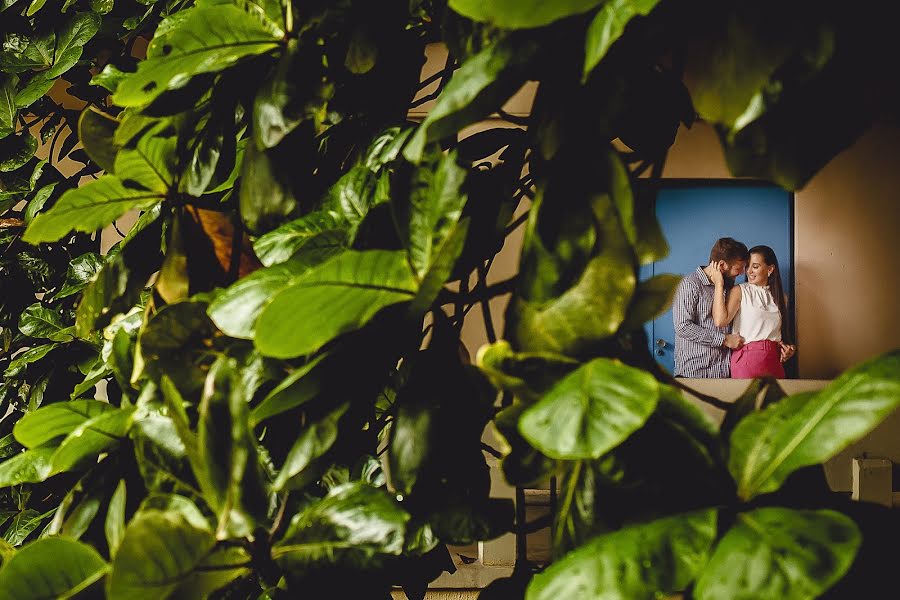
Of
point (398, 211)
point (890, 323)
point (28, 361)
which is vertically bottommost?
point (890, 323)

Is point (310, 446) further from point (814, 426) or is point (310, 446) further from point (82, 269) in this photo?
point (82, 269)

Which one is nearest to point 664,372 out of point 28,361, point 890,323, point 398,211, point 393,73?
point 398,211

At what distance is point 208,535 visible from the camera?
0.39 metres

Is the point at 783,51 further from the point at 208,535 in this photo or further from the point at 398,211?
the point at 208,535

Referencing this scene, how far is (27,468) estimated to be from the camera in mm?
576

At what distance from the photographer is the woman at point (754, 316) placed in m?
4.48

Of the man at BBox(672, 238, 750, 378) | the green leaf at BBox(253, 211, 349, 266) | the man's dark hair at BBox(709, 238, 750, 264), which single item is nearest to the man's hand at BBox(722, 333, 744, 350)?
the man at BBox(672, 238, 750, 378)

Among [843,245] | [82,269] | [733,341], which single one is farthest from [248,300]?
[843,245]

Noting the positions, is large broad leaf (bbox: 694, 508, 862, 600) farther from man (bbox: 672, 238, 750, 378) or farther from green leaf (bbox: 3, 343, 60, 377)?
man (bbox: 672, 238, 750, 378)

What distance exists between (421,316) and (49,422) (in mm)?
378

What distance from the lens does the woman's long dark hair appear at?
15.1 ft

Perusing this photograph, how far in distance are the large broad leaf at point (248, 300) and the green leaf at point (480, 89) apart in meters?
0.15

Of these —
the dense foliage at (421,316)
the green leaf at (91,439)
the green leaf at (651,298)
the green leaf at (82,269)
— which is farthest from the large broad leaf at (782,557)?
the green leaf at (82,269)

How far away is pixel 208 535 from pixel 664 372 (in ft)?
1.03
